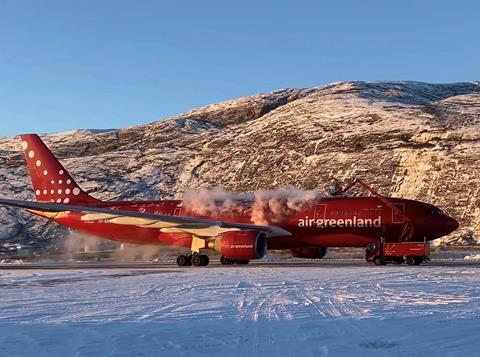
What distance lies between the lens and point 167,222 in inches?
1527

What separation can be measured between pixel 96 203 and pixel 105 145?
214 feet

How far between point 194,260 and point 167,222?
2909mm

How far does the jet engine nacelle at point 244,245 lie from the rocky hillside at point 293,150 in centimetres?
3319

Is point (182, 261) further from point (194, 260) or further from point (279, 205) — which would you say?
point (279, 205)

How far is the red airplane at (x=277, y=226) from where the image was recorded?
35469 millimetres

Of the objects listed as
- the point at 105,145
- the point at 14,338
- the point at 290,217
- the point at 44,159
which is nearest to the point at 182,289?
the point at 14,338

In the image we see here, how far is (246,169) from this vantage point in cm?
8762

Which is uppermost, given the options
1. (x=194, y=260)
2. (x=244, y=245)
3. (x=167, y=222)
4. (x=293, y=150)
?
(x=293, y=150)

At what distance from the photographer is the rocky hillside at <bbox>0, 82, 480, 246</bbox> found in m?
74.0

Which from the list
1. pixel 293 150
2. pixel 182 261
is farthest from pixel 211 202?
pixel 293 150

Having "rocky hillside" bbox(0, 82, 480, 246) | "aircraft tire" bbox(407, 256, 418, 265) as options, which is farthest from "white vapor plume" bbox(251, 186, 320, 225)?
"rocky hillside" bbox(0, 82, 480, 246)

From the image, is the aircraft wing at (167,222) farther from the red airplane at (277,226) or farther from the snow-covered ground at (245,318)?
the snow-covered ground at (245,318)

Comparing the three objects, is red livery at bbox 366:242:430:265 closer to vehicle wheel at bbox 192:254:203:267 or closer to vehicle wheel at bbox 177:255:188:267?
vehicle wheel at bbox 192:254:203:267

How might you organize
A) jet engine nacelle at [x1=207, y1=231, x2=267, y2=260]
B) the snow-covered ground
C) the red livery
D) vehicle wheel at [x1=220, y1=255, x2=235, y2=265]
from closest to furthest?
1. the snow-covered ground
2. the red livery
3. jet engine nacelle at [x1=207, y1=231, x2=267, y2=260]
4. vehicle wheel at [x1=220, y1=255, x2=235, y2=265]
